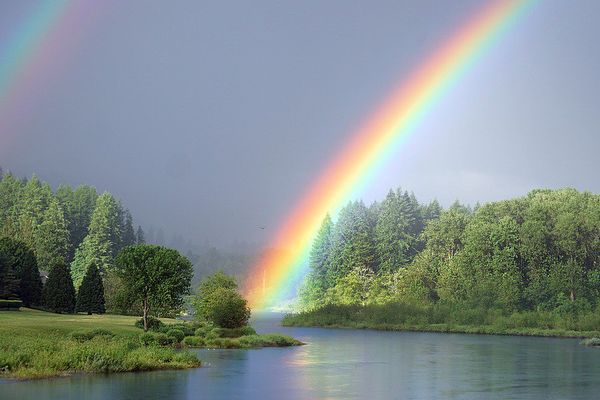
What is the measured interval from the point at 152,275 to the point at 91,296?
23.9m

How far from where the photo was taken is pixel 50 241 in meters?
136

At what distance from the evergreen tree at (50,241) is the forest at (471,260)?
4717 cm

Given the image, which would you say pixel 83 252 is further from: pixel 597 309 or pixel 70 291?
pixel 597 309

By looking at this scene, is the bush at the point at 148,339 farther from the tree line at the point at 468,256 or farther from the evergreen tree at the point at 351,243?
the evergreen tree at the point at 351,243

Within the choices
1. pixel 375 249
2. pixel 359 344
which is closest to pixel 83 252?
pixel 375 249

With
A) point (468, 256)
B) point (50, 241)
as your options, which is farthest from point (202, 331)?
point (50, 241)

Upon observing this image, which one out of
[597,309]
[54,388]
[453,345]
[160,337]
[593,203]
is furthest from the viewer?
[593,203]

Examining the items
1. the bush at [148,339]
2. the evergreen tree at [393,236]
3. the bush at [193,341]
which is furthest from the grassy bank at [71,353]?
the evergreen tree at [393,236]

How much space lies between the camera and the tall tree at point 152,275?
71.3 meters

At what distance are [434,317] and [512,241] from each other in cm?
1952

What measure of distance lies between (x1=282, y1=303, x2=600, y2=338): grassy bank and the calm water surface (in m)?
32.8

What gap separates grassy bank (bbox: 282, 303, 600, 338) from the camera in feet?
362

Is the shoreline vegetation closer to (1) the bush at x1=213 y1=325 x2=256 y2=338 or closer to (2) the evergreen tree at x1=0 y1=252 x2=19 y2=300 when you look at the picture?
(1) the bush at x1=213 y1=325 x2=256 y2=338

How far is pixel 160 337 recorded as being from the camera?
6303 centimetres
